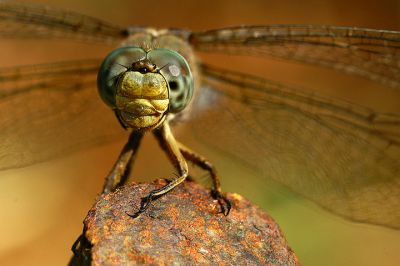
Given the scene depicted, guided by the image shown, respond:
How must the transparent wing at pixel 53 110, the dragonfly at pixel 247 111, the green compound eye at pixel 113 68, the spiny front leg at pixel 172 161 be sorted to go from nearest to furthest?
the spiny front leg at pixel 172 161
the green compound eye at pixel 113 68
the dragonfly at pixel 247 111
the transparent wing at pixel 53 110

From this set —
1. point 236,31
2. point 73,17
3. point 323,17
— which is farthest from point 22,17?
point 323,17

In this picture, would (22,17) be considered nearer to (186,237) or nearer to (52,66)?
(52,66)

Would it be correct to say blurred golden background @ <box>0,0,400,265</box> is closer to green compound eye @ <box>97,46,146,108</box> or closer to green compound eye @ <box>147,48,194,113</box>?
green compound eye @ <box>147,48,194,113</box>

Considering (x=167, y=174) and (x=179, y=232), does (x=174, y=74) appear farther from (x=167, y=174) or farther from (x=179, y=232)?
(x=167, y=174)

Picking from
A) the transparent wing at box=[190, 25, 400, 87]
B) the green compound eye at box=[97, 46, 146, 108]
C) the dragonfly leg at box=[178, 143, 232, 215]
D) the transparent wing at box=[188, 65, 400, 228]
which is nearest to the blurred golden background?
the transparent wing at box=[188, 65, 400, 228]

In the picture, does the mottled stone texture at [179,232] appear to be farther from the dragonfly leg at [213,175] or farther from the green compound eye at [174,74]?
the green compound eye at [174,74]

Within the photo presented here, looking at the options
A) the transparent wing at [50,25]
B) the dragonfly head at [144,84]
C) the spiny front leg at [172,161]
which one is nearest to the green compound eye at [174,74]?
the dragonfly head at [144,84]
